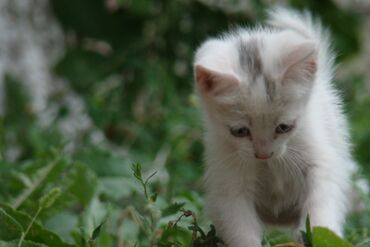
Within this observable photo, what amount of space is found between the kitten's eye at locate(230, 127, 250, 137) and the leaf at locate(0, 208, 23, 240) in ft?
2.83

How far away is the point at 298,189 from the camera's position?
3.70m

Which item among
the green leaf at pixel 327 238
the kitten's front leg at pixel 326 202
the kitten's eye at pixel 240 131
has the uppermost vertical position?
the kitten's eye at pixel 240 131

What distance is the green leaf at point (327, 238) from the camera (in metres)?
3.06

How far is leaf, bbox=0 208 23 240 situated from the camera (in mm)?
3410

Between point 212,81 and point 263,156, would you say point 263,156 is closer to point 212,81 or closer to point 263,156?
point 263,156

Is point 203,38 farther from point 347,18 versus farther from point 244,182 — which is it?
point 244,182

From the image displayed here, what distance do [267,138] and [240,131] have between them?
0.11m

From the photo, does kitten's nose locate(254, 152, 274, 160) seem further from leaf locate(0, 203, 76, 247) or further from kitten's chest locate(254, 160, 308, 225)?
leaf locate(0, 203, 76, 247)

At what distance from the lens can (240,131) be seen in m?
3.46

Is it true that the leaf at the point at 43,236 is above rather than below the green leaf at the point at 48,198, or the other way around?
below

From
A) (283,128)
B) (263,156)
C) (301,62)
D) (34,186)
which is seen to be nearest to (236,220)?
(263,156)

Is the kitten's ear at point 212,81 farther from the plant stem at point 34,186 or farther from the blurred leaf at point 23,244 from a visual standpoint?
the plant stem at point 34,186

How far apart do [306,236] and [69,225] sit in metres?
1.52

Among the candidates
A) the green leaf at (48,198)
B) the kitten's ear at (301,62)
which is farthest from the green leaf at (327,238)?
the green leaf at (48,198)
